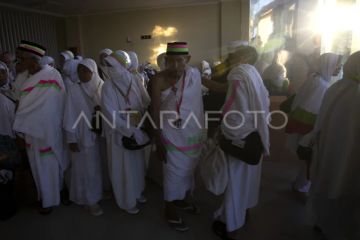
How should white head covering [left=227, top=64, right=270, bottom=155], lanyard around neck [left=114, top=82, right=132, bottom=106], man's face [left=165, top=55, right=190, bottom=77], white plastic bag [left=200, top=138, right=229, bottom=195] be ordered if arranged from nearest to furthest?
white head covering [left=227, top=64, right=270, bottom=155] < white plastic bag [left=200, top=138, right=229, bottom=195] < man's face [left=165, top=55, right=190, bottom=77] < lanyard around neck [left=114, top=82, right=132, bottom=106]

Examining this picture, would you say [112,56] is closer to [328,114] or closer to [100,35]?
[328,114]

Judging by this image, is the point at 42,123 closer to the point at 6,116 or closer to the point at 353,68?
the point at 6,116

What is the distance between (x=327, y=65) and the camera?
104 inches

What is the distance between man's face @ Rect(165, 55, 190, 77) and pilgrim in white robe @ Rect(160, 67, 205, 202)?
0.06m

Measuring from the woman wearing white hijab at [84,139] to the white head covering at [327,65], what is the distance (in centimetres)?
207

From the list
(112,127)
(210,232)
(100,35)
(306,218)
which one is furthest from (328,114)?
(100,35)

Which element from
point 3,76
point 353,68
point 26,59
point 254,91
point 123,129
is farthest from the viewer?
point 3,76

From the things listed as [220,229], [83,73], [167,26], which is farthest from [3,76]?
[167,26]

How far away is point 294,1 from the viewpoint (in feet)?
21.7

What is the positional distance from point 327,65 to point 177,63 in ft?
4.53

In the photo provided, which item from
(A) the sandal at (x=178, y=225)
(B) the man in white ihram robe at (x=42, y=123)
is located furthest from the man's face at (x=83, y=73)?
(A) the sandal at (x=178, y=225)

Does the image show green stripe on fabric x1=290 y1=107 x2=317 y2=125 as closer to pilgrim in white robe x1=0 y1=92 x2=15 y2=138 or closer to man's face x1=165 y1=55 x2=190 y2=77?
man's face x1=165 y1=55 x2=190 y2=77

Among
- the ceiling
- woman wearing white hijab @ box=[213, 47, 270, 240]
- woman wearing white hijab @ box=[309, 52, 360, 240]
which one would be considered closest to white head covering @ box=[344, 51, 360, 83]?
woman wearing white hijab @ box=[309, 52, 360, 240]

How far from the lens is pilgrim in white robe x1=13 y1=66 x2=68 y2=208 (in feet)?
8.31
